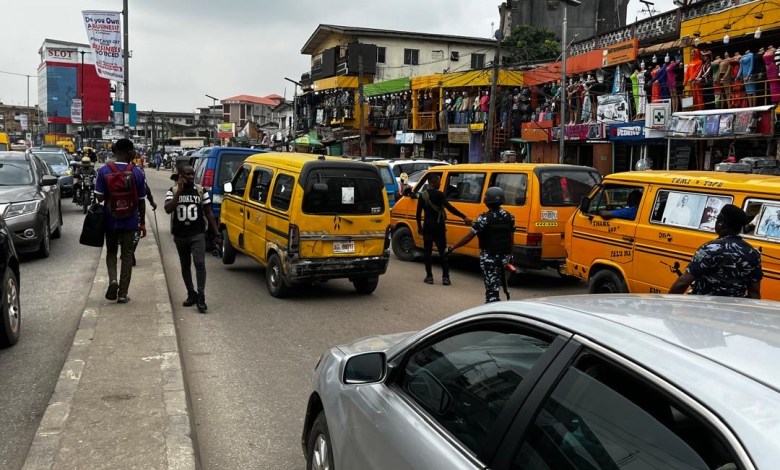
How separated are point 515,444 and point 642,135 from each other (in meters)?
20.4

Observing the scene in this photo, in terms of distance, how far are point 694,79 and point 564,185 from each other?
10.7 m

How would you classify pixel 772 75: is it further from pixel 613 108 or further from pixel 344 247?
pixel 344 247

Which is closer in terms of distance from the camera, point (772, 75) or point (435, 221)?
point (435, 221)

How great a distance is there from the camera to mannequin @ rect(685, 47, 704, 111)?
18.5m

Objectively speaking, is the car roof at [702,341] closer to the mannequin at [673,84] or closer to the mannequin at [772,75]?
the mannequin at [772,75]

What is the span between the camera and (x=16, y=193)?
11047 mm

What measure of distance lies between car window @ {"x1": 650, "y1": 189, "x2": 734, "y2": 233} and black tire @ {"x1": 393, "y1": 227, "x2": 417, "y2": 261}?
19.7ft

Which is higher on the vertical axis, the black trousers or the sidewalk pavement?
the black trousers

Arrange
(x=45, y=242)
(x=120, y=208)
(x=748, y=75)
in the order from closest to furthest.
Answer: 1. (x=120, y=208)
2. (x=45, y=242)
3. (x=748, y=75)

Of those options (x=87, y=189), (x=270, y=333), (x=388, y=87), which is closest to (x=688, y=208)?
(x=270, y=333)

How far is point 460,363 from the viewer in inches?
105

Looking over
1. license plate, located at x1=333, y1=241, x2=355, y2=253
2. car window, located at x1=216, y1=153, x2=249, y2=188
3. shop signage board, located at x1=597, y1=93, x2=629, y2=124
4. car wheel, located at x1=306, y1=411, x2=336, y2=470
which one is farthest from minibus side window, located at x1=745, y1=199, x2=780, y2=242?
shop signage board, located at x1=597, y1=93, x2=629, y2=124

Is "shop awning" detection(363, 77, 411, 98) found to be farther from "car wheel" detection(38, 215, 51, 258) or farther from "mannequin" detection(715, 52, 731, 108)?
"car wheel" detection(38, 215, 51, 258)

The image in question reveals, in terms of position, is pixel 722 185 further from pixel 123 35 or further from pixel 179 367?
pixel 123 35
